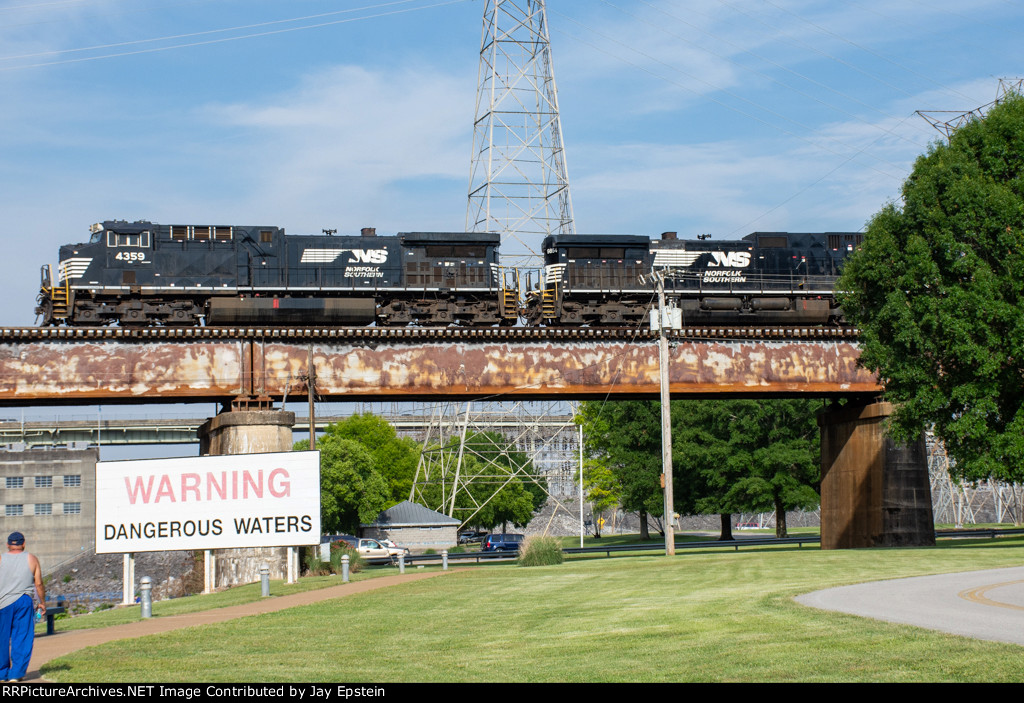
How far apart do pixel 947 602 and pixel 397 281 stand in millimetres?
32485

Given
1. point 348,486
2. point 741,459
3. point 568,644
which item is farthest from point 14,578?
point 348,486

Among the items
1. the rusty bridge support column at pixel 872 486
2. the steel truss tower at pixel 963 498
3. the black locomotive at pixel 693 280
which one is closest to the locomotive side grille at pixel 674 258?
the black locomotive at pixel 693 280

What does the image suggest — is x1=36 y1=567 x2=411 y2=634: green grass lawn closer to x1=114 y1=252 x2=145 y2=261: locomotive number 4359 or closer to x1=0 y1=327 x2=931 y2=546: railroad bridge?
x1=0 y1=327 x2=931 y2=546: railroad bridge

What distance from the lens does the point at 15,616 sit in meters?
10.3

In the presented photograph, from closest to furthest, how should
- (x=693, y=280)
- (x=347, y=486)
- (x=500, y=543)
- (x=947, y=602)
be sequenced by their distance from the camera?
(x=947, y=602) < (x=693, y=280) < (x=500, y=543) < (x=347, y=486)

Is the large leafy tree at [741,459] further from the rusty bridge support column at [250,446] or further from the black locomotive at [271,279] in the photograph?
the rusty bridge support column at [250,446]

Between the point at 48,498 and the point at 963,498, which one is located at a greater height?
the point at 48,498

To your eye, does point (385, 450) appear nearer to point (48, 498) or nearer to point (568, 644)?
point (48, 498)

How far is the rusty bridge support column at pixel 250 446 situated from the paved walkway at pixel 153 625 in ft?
21.1

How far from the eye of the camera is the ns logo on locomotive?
40906 mm
